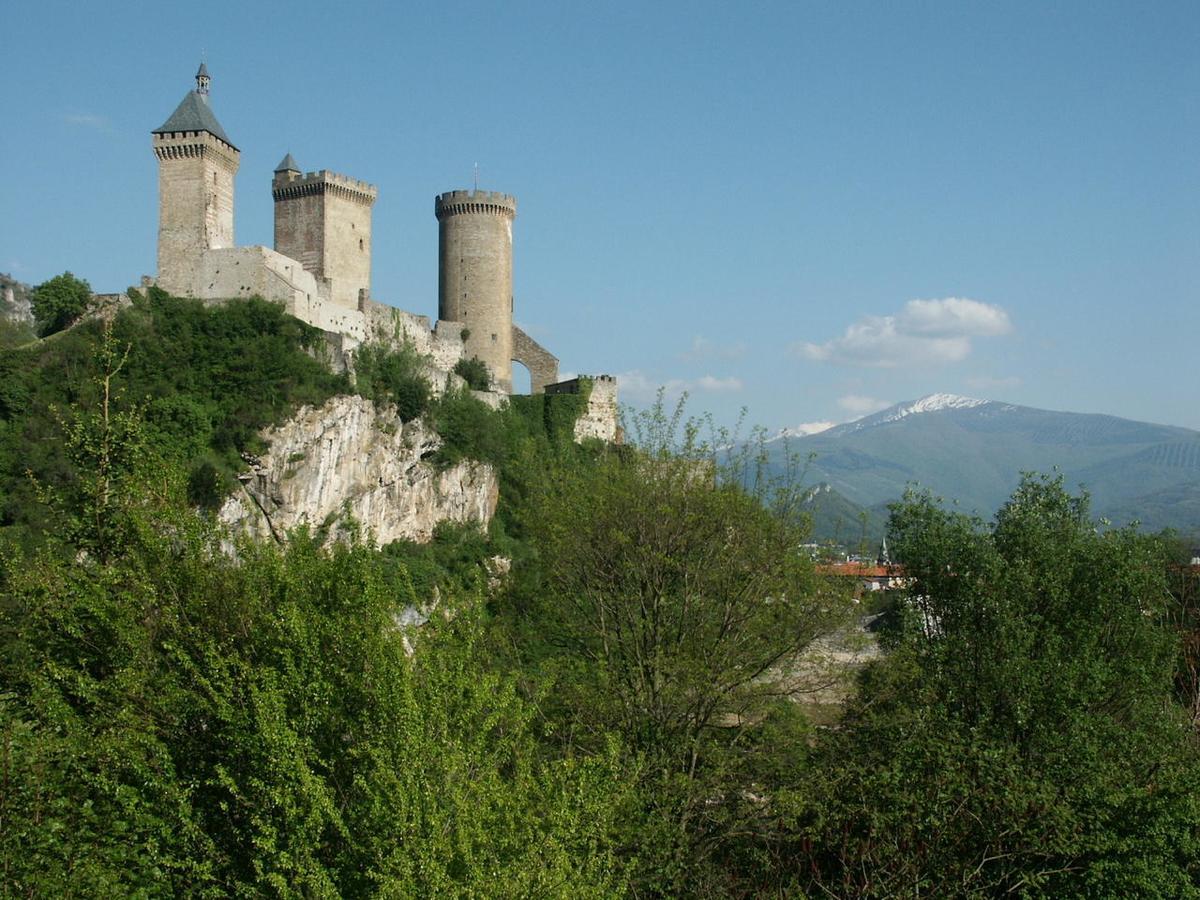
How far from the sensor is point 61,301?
4325 cm

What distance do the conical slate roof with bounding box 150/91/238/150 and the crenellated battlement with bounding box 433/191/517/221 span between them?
14.7 metres

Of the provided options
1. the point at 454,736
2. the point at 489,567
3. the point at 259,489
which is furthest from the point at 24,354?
the point at 454,736

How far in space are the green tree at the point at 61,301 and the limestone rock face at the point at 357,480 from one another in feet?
32.2

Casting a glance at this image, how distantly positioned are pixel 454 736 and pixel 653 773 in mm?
5559

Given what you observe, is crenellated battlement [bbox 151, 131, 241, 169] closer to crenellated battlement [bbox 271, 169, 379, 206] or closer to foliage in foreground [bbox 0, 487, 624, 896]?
crenellated battlement [bbox 271, 169, 379, 206]

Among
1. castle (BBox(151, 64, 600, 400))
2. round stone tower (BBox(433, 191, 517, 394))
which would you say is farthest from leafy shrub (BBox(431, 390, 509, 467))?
round stone tower (BBox(433, 191, 517, 394))

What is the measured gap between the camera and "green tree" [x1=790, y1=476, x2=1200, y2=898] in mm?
17031

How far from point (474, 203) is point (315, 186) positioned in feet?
30.7

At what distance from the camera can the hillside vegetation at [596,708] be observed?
1234cm

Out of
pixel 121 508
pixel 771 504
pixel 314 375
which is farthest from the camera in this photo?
pixel 314 375

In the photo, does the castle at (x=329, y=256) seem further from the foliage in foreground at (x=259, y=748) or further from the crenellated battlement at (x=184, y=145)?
the foliage in foreground at (x=259, y=748)

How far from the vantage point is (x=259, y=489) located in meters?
39.8

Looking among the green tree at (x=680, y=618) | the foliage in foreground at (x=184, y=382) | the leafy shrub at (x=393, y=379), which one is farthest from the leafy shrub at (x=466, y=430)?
the green tree at (x=680, y=618)

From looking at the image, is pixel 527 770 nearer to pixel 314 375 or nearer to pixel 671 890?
pixel 671 890
